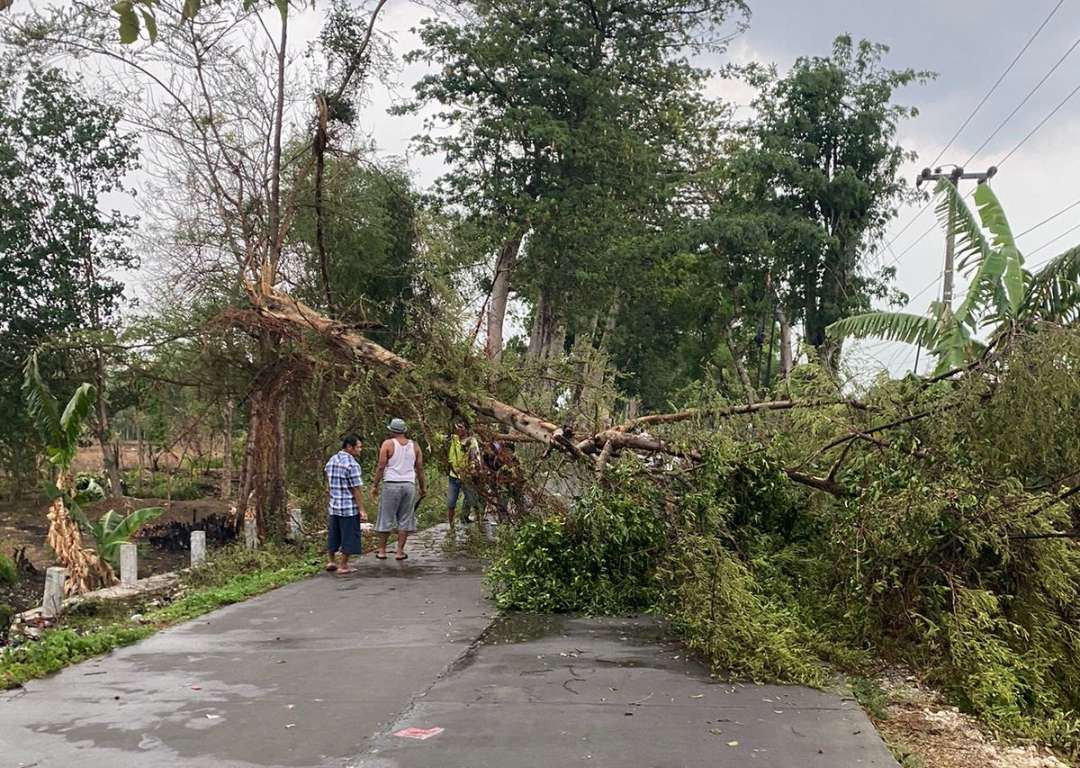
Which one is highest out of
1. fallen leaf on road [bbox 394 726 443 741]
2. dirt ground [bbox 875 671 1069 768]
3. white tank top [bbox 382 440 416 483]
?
white tank top [bbox 382 440 416 483]

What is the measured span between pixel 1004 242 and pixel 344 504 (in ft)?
31.8

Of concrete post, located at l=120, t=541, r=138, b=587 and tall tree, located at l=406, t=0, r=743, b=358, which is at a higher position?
tall tree, located at l=406, t=0, r=743, b=358

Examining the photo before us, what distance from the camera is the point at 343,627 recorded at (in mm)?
7316

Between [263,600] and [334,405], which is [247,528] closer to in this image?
[334,405]

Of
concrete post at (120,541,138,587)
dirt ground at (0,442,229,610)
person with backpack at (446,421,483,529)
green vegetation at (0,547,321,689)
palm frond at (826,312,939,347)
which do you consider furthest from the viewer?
palm frond at (826,312,939,347)

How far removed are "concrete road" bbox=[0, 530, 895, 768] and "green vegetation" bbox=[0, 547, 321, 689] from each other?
18cm

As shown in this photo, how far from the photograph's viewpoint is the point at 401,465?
10.4 m

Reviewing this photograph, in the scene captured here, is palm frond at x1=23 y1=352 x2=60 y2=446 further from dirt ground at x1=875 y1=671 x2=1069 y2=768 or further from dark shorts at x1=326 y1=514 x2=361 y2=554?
dirt ground at x1=875 y1=671 x2=1069 y2=768

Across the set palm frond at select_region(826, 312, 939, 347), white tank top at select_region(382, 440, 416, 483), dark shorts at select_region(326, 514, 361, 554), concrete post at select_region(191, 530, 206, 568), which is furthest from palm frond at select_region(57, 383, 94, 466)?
palm frond at select_region(826, 312, 939, 347)

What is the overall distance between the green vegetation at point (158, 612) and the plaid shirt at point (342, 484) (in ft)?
2.89

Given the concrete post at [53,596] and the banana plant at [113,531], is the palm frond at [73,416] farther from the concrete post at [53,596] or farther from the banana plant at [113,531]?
the concrete post at [53,596]

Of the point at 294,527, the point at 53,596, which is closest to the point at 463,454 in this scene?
the point at 294,527

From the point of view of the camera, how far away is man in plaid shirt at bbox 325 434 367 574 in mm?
10008

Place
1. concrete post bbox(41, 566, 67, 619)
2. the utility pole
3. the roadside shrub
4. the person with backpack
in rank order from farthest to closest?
1. the utility pole
2. the person with backpack
3. concrete post bbox(41, 566, 67, 619)
4. the roadside shrub
